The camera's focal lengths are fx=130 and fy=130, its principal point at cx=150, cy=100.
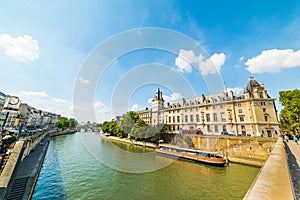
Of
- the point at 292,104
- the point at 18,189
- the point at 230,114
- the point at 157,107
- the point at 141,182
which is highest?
the point at 157,107

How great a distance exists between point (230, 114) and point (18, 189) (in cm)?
Result: 3181

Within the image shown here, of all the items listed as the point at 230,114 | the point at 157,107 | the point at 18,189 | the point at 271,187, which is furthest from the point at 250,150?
the point at 157,107

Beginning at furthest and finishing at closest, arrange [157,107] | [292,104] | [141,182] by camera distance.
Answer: [157,107], [292,104], [141,182]

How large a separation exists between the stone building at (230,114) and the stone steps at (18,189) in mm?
27857

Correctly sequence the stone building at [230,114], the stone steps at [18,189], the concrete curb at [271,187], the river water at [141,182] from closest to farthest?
the concrete curb at [271,187] → the stone steps at [18,189] → the river water at [141,182] → the stone building at [230,114]

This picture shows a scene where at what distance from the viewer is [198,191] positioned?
1019 centimetres

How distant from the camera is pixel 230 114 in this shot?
27.2 meters

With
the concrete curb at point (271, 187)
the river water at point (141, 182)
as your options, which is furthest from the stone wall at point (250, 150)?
the concrete curb at point (271, 187)

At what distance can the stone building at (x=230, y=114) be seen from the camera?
24188mm

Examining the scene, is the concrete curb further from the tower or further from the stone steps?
the tower

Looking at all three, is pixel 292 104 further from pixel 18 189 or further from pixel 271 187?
pixel 18 189

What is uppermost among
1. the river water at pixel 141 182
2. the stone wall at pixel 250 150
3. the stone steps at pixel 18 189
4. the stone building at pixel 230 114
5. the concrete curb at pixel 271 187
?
the stone building at pixel 230 114

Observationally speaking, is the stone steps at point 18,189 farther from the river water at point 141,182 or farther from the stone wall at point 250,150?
the stone wall at point 250,150

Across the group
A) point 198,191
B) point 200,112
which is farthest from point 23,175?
point 200,112
